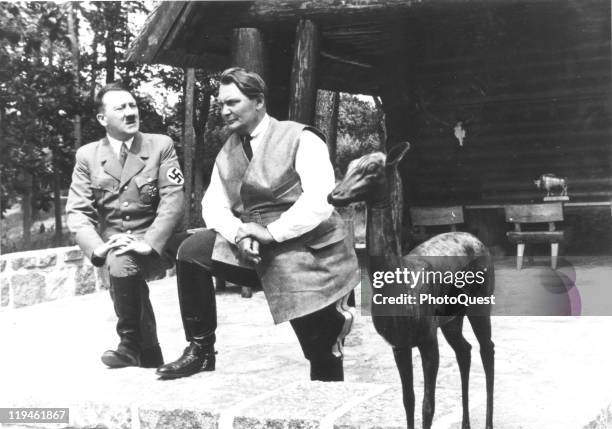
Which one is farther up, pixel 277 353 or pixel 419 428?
pixel 419 428

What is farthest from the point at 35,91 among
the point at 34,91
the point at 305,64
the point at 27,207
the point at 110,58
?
the point at 305,64

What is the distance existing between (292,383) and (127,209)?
3.43ft

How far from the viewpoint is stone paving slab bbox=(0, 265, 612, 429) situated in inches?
113

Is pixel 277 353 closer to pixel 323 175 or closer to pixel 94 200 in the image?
pixel 94 200

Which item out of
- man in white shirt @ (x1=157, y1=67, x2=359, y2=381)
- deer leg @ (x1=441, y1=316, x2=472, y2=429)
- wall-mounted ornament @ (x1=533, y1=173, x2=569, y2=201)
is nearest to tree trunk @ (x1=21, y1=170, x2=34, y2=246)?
man in white shirt @ (x1=157, y1=67, x2=359, y2=381)

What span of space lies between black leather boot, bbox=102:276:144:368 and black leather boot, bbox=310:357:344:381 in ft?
2.53

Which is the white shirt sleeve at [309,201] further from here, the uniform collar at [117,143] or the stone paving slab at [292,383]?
the uniform collar at [117,143]

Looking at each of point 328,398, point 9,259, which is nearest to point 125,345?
point 328,398

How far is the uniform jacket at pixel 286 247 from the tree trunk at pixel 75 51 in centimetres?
322

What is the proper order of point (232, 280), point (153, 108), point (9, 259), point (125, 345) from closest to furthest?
1. point (232, 280)
2. point (125, 345)
3. point (153, 108)
4. point (9, 259)

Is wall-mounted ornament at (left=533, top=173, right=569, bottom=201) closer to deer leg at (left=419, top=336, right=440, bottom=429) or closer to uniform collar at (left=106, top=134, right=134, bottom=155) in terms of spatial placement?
uniform collar at (left=106, top=134, right=134, bottom=155)

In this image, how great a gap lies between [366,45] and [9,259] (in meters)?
3.26

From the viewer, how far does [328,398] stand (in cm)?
298

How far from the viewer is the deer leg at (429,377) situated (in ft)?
8.32
